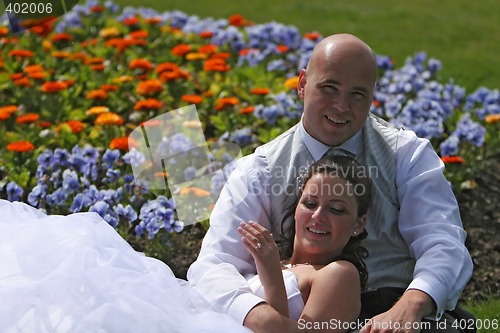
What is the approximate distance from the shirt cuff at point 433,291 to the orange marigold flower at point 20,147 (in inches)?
103

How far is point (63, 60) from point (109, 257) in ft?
12.7

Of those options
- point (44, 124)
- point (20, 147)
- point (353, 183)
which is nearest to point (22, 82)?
point (44, 124)

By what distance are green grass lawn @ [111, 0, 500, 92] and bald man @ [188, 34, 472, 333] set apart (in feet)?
14.7

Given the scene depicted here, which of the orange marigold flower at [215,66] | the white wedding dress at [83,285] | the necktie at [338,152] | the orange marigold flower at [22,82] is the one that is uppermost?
the necktie at [338,152]

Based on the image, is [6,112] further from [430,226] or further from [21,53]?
[430,226]

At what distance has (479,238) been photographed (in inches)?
207

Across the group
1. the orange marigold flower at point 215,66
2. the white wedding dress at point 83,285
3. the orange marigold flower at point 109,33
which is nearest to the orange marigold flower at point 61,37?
the orange marigold flower at point 109,33

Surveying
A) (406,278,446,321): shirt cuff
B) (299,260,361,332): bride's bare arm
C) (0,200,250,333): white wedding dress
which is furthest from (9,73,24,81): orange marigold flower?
(406,278,446,321): shirt cuff

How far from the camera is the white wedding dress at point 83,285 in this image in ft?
10.3

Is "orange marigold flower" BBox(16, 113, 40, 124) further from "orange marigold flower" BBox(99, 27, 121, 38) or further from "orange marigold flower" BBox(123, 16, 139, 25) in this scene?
"orange marigold flower" BBox(123, 16, 139, 25)

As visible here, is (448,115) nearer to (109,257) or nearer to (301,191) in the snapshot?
(301,191)

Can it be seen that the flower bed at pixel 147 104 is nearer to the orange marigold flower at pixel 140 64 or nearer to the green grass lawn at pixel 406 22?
the orange marigold flower at pixel 140 64

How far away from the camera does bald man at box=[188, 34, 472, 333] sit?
141 inches

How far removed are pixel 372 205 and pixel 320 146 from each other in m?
0.31
